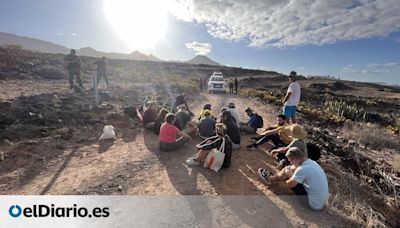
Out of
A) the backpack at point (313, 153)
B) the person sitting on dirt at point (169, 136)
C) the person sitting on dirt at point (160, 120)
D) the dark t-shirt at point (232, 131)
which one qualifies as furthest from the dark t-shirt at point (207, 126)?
the backpack at point (313, 153)

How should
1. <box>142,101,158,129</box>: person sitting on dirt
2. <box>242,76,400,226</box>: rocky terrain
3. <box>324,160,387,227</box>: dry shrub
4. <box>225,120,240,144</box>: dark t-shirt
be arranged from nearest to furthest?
1. <box>324,160,387,227</box>: dry shrub
2. <box>242,76,400,226</box>: rocky terrain
3. <box>225,120,240,144</box>: dark t-shirt
4. <box>142,101,158,129</box>: person sitting on dirt

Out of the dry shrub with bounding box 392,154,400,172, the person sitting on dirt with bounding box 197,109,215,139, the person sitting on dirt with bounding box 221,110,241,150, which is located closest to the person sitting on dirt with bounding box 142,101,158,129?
the person sitting on dirt with bounding box 197,109,215,139

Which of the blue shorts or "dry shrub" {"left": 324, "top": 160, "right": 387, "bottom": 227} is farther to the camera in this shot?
the blue shorts

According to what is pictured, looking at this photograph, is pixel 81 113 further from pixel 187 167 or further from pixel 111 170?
pixel 187 167

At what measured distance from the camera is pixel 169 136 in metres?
7.45

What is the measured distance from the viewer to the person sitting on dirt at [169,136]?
7.32m

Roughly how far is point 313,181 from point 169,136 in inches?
151

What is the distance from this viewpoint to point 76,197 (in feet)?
16.9

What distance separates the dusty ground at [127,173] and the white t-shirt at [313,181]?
0.76 feet

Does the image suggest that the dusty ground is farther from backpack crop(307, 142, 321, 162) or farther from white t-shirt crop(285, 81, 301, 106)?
white t-shirt crop(285, 81, 301, 106)

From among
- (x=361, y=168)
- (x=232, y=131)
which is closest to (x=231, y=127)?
(x=232, y=131)

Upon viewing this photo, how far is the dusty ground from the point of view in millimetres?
5379

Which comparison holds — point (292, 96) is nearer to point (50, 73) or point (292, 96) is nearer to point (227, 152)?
point (227, 152)

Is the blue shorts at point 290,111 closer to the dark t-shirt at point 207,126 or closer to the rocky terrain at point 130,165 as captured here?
the rocky terrain at point 130,165
